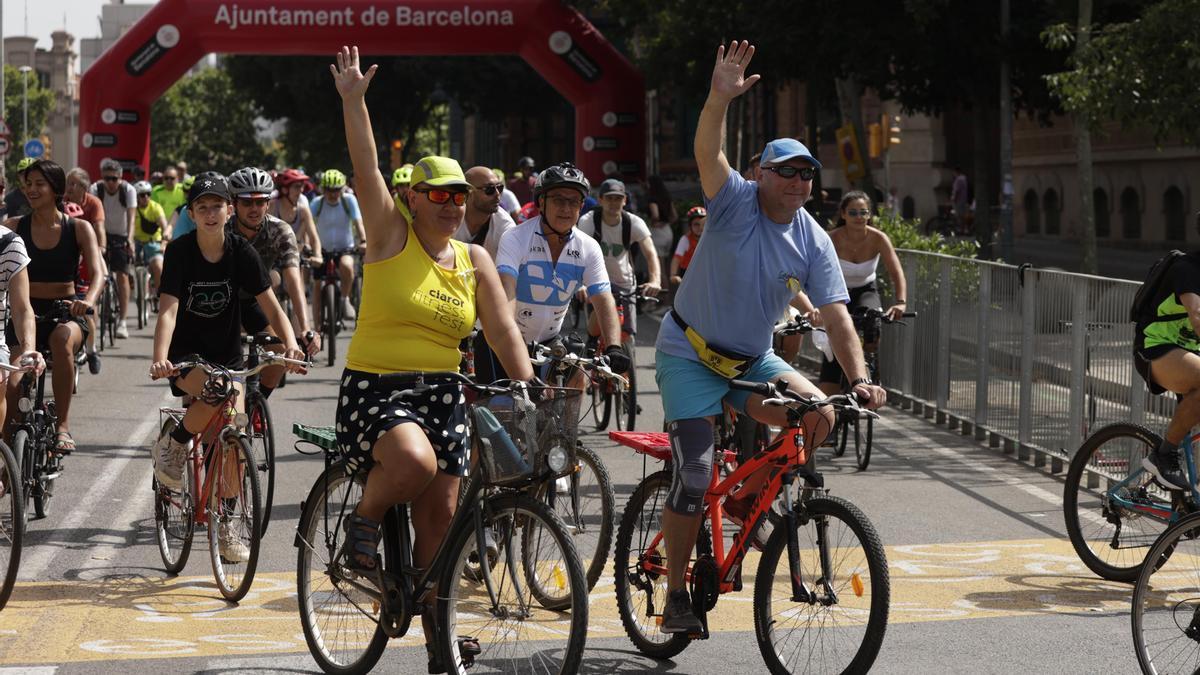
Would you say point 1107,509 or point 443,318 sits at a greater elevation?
point 443,318

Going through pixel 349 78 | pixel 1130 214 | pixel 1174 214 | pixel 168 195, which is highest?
pixel 1130 214

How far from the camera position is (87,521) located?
31.4 ft

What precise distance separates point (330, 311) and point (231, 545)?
35.4 feet

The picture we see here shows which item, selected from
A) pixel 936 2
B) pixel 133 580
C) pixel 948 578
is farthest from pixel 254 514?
pixel 936 2

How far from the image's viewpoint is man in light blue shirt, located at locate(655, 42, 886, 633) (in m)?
6.31

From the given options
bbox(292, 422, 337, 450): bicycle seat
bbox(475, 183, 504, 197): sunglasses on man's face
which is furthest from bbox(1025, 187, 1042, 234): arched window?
bbox(292, 422, 337, 450): bicycle seat

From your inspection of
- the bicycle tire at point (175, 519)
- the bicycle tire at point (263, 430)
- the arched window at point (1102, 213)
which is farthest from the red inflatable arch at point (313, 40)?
the bicycle tire at point (175, 519)

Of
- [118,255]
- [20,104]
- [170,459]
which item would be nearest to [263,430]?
[170,459]

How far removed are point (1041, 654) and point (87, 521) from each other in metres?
5.02

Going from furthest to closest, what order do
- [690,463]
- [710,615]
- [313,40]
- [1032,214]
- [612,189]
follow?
[1032,214], [313,40], [612,189], [710,615], [690,463]

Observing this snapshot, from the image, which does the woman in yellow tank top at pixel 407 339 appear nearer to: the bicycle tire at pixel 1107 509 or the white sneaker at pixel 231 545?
the white sneaker at pixel 231 545

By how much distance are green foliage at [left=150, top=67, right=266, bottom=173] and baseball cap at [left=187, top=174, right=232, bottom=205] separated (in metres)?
104

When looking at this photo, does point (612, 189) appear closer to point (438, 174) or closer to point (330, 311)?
point (330, 311)

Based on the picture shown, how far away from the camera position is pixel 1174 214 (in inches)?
1459
